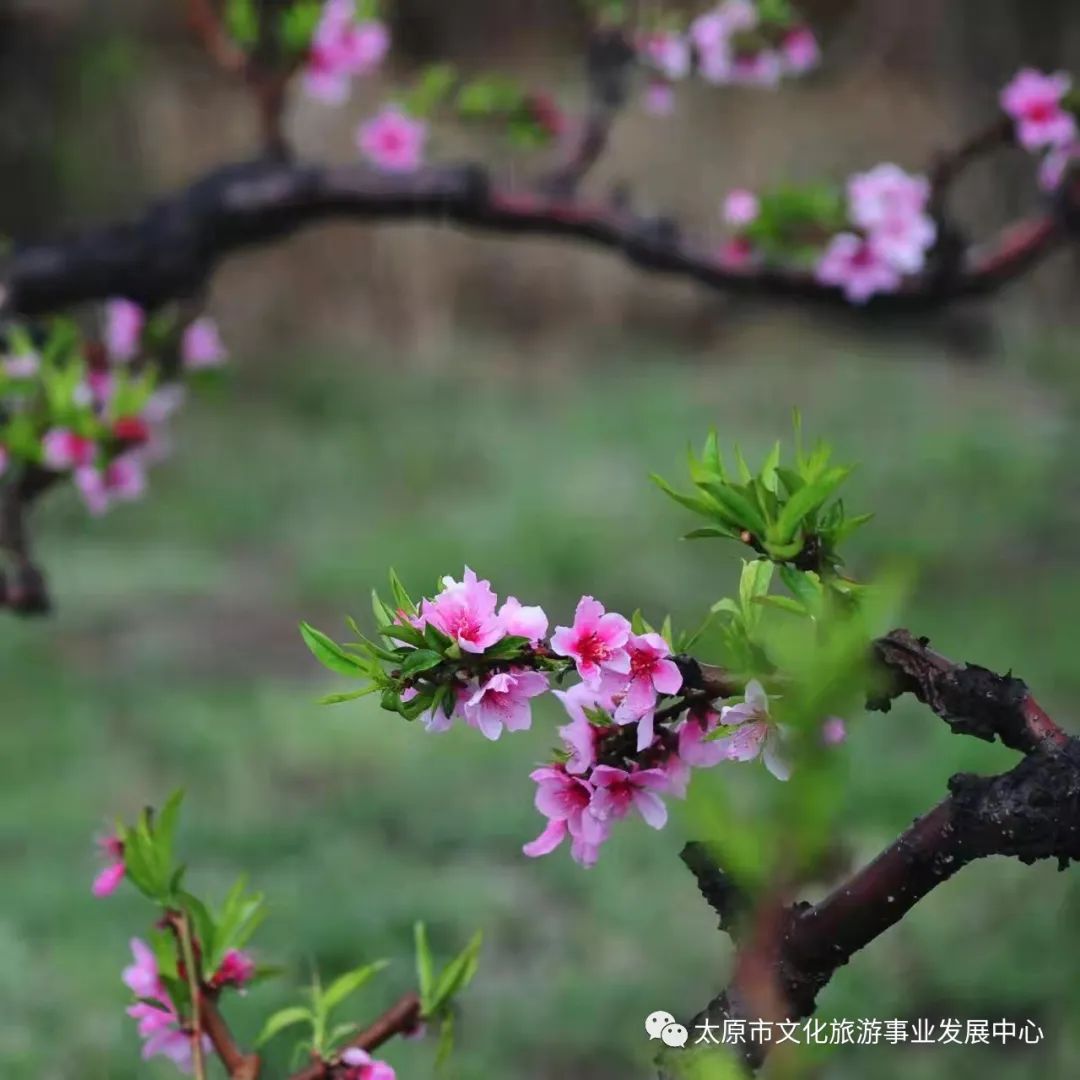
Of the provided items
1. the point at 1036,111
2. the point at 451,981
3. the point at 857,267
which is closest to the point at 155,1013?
the point at 451,981

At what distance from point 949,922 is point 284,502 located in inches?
125

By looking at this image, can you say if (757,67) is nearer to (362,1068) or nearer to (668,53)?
(668,53)

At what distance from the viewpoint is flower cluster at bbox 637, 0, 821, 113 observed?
2086 millimetres

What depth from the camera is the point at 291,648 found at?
3.80 metres

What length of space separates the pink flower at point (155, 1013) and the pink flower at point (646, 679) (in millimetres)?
377

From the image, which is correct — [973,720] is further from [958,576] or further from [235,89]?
[235,89]

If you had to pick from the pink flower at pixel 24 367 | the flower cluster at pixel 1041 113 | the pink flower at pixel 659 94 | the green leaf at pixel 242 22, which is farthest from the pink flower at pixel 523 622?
the pink flower at pixel 659 94

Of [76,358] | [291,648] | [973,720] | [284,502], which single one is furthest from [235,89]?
[973,720]

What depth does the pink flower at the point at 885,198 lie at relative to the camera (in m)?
1.90

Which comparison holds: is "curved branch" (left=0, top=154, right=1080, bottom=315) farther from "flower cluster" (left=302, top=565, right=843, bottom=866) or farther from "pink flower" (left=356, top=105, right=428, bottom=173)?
"flower cluster" (left=302, top=565, right=843, bottom=866)

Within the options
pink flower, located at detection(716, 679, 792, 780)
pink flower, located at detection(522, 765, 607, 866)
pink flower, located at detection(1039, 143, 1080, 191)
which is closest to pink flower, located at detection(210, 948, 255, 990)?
pink flower, located at detection(522, 765, 607, 866)

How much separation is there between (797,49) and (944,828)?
1692 mm

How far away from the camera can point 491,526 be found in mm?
4652

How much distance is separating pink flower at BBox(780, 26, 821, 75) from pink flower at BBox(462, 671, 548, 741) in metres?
1.61
